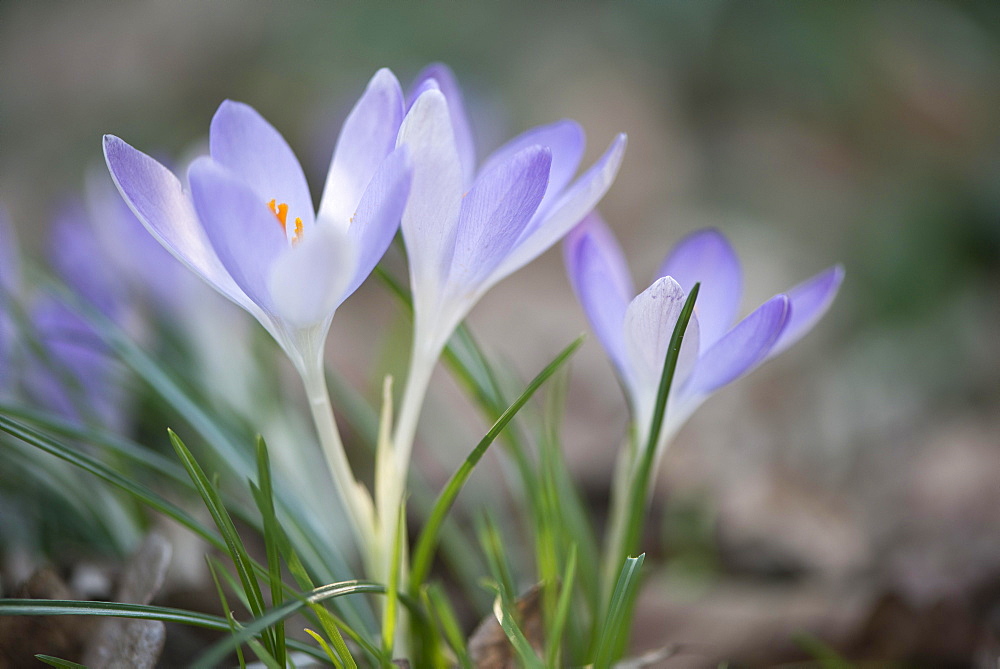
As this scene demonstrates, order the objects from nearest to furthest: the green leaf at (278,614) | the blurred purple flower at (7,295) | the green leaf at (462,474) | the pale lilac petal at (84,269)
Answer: the green leaf at (278,614)
the green leaf at (462,474)
the blurred purple flower at (7,295)
the pale lilac petal at (84,269)

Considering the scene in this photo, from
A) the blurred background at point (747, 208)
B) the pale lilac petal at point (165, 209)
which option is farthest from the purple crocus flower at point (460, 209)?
the blurred background at point (747, 208)

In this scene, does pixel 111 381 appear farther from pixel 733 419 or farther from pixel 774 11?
pixel 774 11

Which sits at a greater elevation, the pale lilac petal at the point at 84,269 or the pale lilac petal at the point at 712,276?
the pale lilac petal at the point at 84,269

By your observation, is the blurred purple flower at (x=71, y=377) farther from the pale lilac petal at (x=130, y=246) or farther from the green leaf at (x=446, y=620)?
the green leaf at (x=446, y=620)

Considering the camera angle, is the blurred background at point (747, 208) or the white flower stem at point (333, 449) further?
the blurred background at point (747, 208)

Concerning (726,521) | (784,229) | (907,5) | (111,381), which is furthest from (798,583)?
(907,5)

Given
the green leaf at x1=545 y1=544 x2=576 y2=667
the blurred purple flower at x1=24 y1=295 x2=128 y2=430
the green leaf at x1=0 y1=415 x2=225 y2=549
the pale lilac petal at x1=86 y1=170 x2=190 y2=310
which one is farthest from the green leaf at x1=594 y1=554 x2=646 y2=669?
the pale lilac petal at x1=86 y1=170 x2=190 y2=310

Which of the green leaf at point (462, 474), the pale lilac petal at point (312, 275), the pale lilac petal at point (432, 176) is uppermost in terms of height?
the pale lilac petal at point (432, 176)

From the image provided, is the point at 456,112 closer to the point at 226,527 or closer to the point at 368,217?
the point at 368,217
